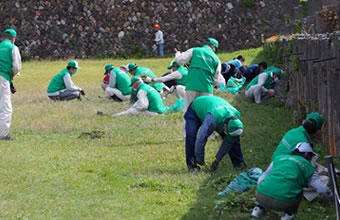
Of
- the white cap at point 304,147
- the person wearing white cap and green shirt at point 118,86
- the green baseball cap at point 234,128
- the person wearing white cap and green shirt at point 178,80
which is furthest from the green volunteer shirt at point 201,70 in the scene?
the person wearing white cap and green shirt at point 118,86

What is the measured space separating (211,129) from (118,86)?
38.5 ft

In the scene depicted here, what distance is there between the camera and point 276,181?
29.7 ft

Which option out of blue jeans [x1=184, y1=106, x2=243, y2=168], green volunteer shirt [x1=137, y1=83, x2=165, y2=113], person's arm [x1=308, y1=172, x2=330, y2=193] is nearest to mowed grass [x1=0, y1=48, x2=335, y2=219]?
Result: blue jeans [x1=184, y1=106, x2=243, y2=168]

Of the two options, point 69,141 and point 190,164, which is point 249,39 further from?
point 190,164

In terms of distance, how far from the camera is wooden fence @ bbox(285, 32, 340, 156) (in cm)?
1211

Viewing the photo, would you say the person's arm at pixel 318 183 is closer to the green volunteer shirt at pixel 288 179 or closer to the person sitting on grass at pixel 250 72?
the green volunteer shirt at pixel 288 179

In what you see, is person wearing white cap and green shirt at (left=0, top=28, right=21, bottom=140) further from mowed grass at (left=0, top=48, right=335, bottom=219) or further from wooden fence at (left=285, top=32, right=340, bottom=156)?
wooden fence at (left=285, top=32, right=340, bottom=156)

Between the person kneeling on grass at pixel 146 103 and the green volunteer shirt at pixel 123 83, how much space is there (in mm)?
3278

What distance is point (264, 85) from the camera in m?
22.4

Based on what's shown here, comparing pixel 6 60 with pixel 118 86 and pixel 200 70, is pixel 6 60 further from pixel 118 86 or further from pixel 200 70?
pixel 118 86

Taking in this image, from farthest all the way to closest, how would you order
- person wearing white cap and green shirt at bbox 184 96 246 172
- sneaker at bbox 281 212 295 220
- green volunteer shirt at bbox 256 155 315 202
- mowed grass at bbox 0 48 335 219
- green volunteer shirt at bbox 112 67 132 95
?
1. green volunteer shirt at bbox 112 67 132 95
2. person wearing white cap and green shirt at bbox 184 96 246 172
3. mowed grass at bbox 0 48 335 219
4. sneaker at bbox 281 212 295 220
5. green volunteer shirt at bbox 256 155 315 202

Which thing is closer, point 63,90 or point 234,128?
point 234,128

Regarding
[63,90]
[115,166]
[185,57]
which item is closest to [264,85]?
[63,90]

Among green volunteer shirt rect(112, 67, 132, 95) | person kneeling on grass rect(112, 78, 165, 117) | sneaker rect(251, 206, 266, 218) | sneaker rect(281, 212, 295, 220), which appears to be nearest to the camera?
sneaker rect(281, 212, 295, 220)
